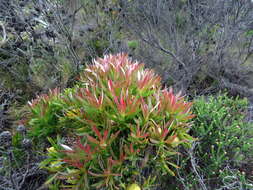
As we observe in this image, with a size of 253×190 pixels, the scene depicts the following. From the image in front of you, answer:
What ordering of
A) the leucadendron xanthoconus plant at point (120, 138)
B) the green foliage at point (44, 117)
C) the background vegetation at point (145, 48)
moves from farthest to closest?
the background vegetation at point (145, 48)
the green foliage at point (44, 117)
the leucadendron xanthoconus plant at point (120, 138)

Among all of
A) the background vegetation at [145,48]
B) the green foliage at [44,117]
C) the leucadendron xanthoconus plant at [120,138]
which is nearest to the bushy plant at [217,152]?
the background vegetation at [145,48]

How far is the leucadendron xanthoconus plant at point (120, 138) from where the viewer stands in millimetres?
1352

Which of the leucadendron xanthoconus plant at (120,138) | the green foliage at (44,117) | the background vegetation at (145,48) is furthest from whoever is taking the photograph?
the background vegetation at (145,48)

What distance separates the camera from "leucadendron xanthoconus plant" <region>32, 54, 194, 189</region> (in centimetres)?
135

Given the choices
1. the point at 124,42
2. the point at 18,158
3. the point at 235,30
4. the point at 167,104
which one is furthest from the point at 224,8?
the point at 18,158

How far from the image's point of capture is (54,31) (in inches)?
137

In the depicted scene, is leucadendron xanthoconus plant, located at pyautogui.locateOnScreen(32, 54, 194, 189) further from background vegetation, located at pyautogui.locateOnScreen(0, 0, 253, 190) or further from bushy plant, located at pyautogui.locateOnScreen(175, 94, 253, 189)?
background vegetation, located at pyautogui.locateOnScreen(0, 0, 253, 190)

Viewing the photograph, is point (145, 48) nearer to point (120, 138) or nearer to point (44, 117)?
point (44, 117)

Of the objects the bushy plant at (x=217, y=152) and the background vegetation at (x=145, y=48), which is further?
the background vegetation at (x=145, y=48)

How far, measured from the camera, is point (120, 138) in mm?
1501

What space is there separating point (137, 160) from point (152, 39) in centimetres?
281

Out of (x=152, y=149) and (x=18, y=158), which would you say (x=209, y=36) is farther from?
(x=18, y=158)

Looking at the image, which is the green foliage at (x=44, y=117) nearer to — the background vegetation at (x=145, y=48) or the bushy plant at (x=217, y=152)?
the background vegetation at (x=145, y=48)

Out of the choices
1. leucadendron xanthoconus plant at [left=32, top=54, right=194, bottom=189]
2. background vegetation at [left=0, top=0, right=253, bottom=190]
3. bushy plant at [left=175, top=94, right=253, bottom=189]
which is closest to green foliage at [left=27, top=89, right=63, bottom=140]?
leucadendron xanthoconus plant at [left=32, top=54, right=194, bottom=189]
